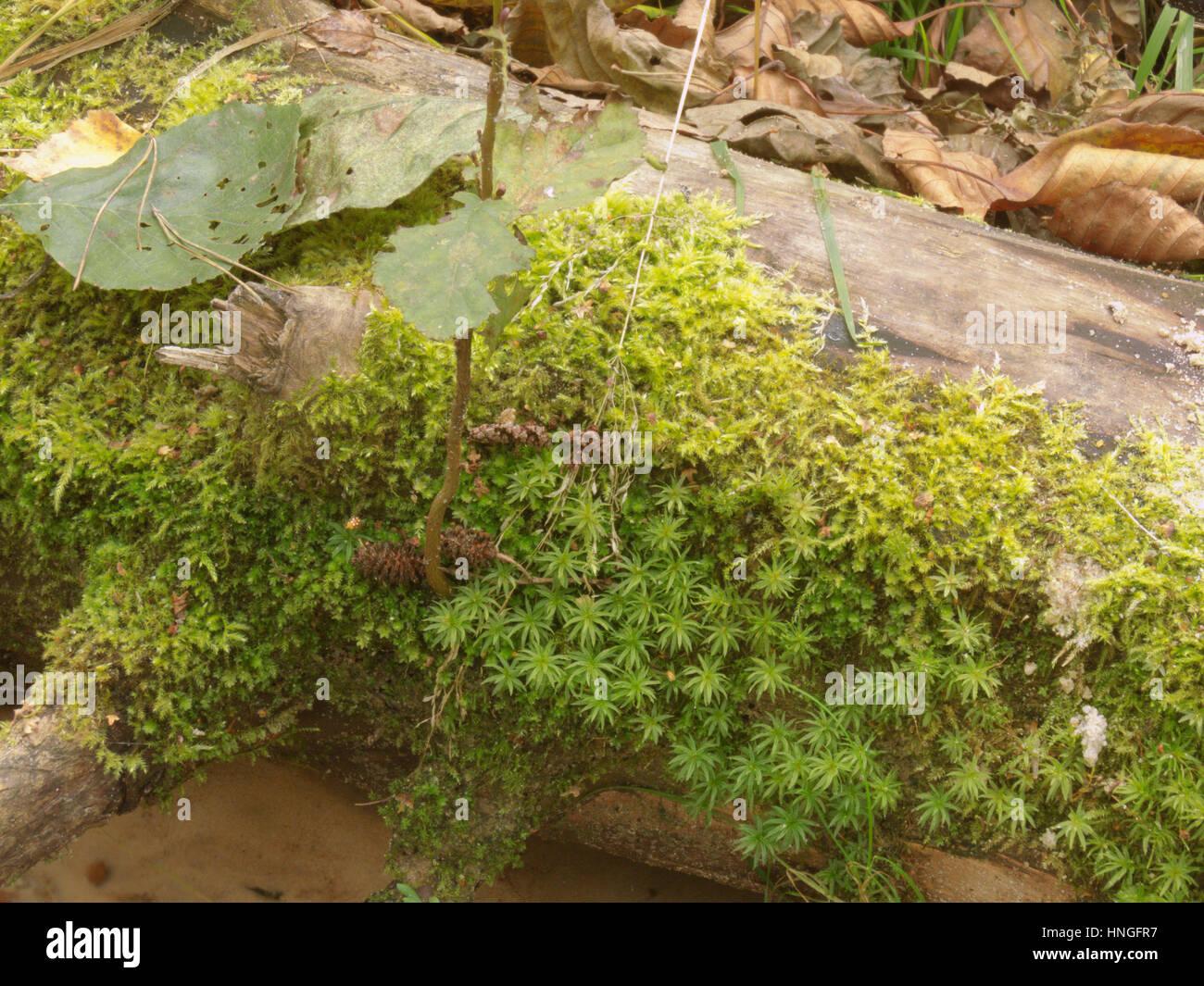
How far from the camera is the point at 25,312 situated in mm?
2809

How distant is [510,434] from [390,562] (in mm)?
467

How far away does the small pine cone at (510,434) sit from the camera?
96.5 inches

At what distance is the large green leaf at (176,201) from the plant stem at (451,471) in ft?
2.91

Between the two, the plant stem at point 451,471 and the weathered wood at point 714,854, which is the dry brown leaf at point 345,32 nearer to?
the plant stem at point 451,471

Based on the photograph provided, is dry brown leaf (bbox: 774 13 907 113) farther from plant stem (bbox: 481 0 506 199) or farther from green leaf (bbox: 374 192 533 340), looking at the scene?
green leaf (bbox: 374 192 533 340)

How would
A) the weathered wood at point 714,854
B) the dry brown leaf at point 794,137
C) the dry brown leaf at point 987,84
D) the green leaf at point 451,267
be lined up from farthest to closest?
the dry brown leaf at point 987,84 → the dry brown leaf at point 794,137 → the weathered wood at point 714,854 → the green leaf at point 451,267

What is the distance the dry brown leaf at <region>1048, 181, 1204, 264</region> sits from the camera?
9.95 feet

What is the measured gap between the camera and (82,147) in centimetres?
279

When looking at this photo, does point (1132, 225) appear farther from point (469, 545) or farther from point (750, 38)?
point (469, 545)

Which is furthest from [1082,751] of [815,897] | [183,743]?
[183,743]

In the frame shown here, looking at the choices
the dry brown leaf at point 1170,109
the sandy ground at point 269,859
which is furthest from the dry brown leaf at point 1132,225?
the sandy ground at point 269,859

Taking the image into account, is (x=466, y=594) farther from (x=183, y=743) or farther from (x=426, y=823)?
(x=183, y=743)

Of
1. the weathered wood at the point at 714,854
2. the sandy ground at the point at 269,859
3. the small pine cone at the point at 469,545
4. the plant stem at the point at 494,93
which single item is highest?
the plant stem at the point at 494,93

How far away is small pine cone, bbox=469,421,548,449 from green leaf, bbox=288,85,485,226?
709 millimetres
